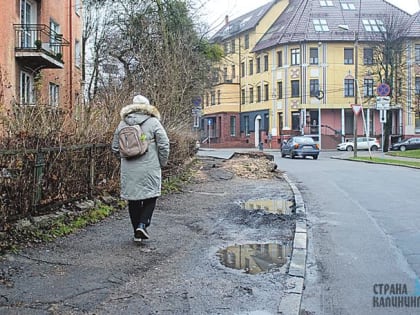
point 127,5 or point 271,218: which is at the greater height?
point 127,5

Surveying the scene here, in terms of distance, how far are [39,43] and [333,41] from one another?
45.3 m

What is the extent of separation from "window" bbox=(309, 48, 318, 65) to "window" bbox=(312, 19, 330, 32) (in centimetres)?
236

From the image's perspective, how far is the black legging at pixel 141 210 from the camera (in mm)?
7395

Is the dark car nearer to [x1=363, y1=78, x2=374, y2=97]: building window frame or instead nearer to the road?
the road

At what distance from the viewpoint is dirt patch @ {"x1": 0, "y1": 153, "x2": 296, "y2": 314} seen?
5012 millimetres

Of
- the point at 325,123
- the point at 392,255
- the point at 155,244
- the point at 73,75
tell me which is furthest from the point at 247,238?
the point at 325,123

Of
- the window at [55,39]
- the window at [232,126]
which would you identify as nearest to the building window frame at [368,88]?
the window at [232,126]

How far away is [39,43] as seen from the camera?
20.8 m

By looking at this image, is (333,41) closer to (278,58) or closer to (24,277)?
(278,58)

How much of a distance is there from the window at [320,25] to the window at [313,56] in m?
2.36

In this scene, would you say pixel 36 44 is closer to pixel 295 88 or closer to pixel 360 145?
pixel 360 145

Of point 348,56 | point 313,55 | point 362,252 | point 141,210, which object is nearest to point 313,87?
point 313,55

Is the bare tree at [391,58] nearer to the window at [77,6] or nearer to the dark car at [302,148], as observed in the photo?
the dark car at [302,148]

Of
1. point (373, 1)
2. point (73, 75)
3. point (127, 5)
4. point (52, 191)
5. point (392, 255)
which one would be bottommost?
point (392, 255)
